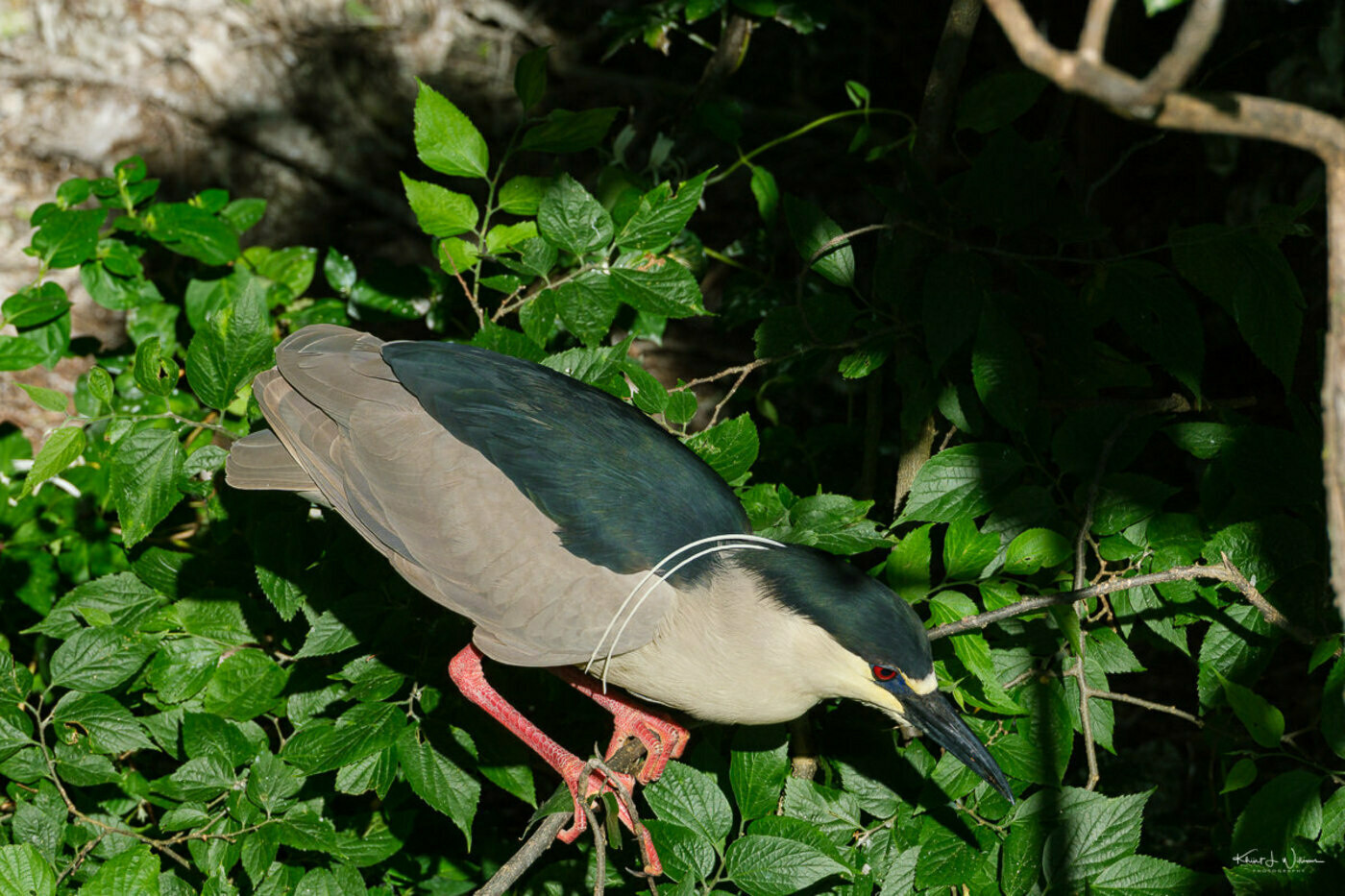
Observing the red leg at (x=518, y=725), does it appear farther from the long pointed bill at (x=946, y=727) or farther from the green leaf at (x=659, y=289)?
the green leaf at (x=659, y=289)

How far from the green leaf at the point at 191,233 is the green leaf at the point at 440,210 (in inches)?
29.7

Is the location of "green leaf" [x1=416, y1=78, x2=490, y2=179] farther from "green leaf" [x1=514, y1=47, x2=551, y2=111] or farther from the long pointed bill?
the long pointed bill

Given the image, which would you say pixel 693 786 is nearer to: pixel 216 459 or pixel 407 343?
pixel 407 343

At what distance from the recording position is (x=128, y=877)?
190 cm

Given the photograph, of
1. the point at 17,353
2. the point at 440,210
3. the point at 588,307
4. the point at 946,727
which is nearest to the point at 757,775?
the point at 946,727

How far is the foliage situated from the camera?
1833mm

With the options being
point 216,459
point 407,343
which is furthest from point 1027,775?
point 216,459

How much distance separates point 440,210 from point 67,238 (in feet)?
3.48

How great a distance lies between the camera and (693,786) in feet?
6.07

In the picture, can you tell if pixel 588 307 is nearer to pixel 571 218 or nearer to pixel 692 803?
pixel 571 218

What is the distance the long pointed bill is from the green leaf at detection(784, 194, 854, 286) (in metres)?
0.88

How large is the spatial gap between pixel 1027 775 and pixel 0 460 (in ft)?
9.38

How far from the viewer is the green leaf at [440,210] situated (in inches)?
94.4

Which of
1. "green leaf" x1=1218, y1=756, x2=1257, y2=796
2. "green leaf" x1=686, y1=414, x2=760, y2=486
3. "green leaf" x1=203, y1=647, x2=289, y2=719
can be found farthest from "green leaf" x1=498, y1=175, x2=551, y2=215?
"green leaf" x1=1218, y1=756, x2=1257, y2=796
